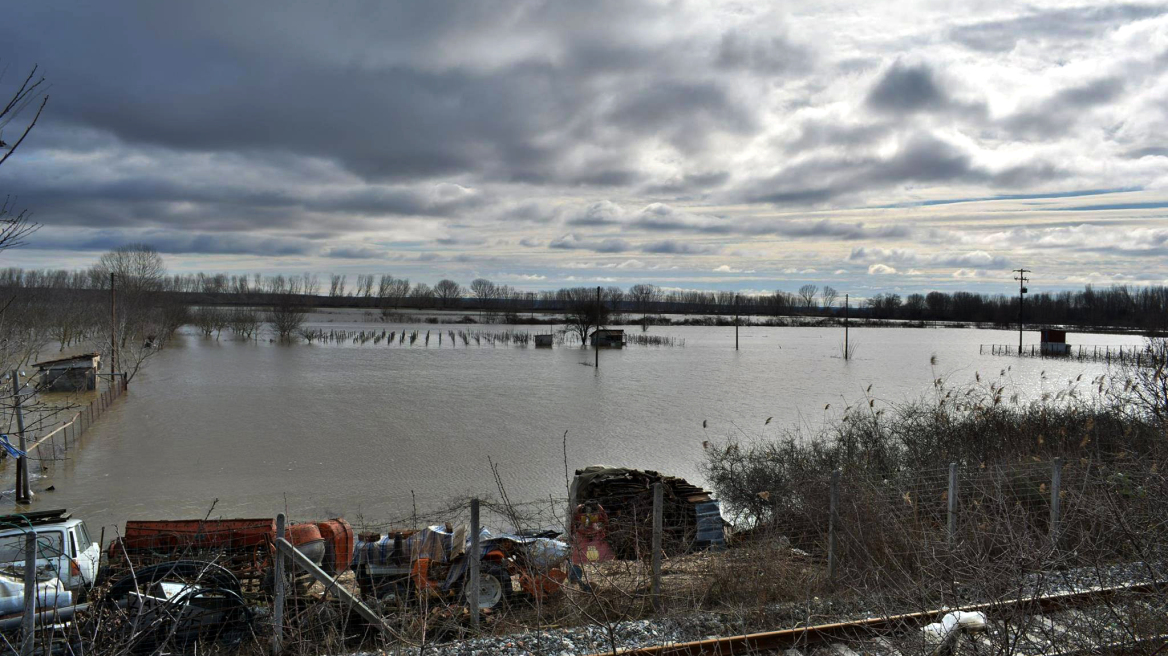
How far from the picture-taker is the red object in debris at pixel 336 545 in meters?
9.52

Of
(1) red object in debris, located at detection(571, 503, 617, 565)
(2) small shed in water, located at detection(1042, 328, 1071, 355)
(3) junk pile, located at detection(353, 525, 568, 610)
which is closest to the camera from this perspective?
(3) junk pile, located at detection(353, 525, 568, 610)

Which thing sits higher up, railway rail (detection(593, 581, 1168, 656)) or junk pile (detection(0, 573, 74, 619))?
railway rail (detection(593, 581, 1168, 656))

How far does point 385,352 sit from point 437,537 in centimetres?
6201

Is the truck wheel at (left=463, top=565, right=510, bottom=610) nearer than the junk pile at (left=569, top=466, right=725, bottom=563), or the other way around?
the truck wheel at (left=463, top=565, right=510, bottom=610)

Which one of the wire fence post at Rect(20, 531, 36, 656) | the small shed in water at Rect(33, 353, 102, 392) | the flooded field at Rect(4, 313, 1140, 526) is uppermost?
the wire fence post at Rect(20, 531, 36, 656)

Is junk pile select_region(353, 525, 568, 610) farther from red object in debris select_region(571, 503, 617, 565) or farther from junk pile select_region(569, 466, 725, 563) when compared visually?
junk pile select_region(569, 466, 725, 563)

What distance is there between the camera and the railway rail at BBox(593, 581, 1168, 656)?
3818 mm

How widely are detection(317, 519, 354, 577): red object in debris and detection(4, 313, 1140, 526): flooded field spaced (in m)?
5.81

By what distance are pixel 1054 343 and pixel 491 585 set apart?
246ft

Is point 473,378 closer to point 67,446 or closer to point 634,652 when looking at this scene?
point 67,446

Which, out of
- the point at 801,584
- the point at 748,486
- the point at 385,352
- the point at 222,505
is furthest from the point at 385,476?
Result: the point at 385,352

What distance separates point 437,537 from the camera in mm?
8828

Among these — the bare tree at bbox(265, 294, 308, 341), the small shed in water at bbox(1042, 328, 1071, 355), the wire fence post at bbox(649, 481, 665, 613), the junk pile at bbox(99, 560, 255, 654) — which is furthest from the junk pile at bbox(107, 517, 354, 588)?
the bare tree at bbox(265, 294, 308, 341)

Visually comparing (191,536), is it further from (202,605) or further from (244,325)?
(244,325)
